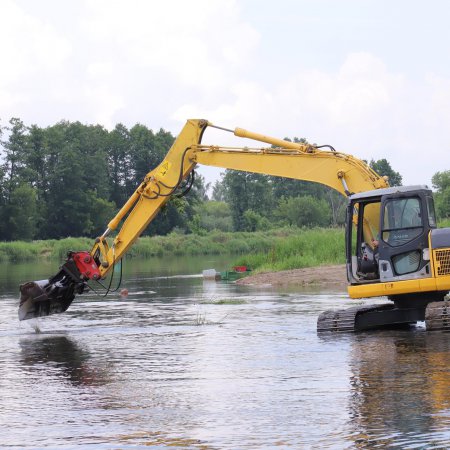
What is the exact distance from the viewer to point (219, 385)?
1412 cm

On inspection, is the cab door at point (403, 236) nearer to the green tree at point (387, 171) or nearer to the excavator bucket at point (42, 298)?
the excavator bucket at point (42, 298)

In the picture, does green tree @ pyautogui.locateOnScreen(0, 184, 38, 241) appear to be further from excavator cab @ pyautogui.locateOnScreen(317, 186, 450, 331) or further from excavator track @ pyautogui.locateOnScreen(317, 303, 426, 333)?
excavator cab @ pyautogui.locateOnScreen(317, 186, 450, 331)

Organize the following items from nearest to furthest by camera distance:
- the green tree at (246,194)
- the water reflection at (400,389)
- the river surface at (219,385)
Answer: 1. the water reflection at (400,389)
2. the river surface at (219,385)
3. the green tree at (246,194)

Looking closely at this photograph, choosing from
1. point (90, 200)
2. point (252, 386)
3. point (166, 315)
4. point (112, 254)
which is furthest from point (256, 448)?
point (90, 200)

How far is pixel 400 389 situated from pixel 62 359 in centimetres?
639

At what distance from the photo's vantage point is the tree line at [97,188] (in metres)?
117

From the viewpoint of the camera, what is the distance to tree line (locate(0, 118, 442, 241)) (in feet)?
383

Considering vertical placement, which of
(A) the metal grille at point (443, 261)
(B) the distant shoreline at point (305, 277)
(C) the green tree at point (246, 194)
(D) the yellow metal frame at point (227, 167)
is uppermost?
(C) the green tree at point (246, 194)

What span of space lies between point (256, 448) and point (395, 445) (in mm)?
1312

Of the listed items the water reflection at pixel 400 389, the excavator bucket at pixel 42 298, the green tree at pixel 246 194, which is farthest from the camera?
the green tree at pixel 246 194

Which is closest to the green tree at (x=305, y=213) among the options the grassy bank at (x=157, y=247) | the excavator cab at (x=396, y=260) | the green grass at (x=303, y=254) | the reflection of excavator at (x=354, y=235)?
the grassy bank at (x=157, y=247)

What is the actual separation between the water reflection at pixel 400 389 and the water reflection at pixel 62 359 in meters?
3.72

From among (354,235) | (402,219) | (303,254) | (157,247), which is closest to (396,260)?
(402,219)

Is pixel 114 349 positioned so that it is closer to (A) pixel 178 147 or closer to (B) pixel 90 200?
(A) pixel 178 147
